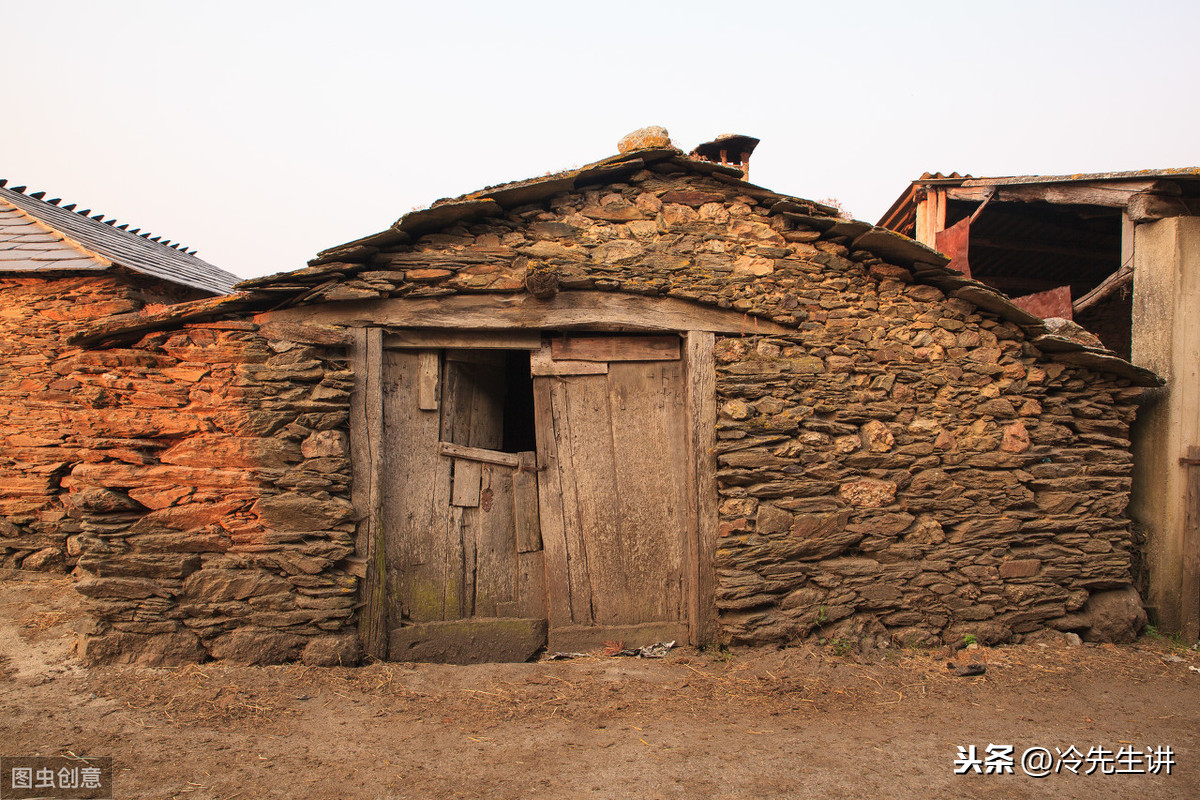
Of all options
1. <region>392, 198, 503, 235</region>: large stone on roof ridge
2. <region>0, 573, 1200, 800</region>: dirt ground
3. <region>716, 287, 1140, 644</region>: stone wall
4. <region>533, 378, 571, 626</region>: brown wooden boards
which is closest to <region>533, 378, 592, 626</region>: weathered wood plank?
<region>533, 378, 571, 626</region>: brown wooden boards

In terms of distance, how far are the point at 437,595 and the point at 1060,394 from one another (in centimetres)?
455

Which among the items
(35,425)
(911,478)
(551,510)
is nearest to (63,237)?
(35,425)

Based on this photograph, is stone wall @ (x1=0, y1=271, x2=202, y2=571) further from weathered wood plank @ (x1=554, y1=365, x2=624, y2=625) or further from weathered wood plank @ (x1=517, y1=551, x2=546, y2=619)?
weathered wood plank @ (x1=554, y1=365, x2=624, y2=625)

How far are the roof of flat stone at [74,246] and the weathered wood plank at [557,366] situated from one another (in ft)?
15.1

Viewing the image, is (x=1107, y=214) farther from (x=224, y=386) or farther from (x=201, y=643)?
(x=201, y=643)

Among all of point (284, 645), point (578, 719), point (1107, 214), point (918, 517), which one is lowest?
point (578, 719)

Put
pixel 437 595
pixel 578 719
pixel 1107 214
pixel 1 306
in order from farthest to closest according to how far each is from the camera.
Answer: pixel 1 306
pixel 1107 214
pixel 437 595
pixel 578 719

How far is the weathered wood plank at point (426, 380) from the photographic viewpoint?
4289 mm

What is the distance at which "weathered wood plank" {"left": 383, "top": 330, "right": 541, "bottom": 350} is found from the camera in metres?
4.21

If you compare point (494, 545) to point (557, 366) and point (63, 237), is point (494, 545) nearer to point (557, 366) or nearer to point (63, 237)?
point (557, 366)

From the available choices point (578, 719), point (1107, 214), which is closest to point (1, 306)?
point (578, 719)

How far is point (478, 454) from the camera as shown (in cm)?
442

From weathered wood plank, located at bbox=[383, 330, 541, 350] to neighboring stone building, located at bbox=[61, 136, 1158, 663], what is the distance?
14 mm

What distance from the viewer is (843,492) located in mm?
4414
